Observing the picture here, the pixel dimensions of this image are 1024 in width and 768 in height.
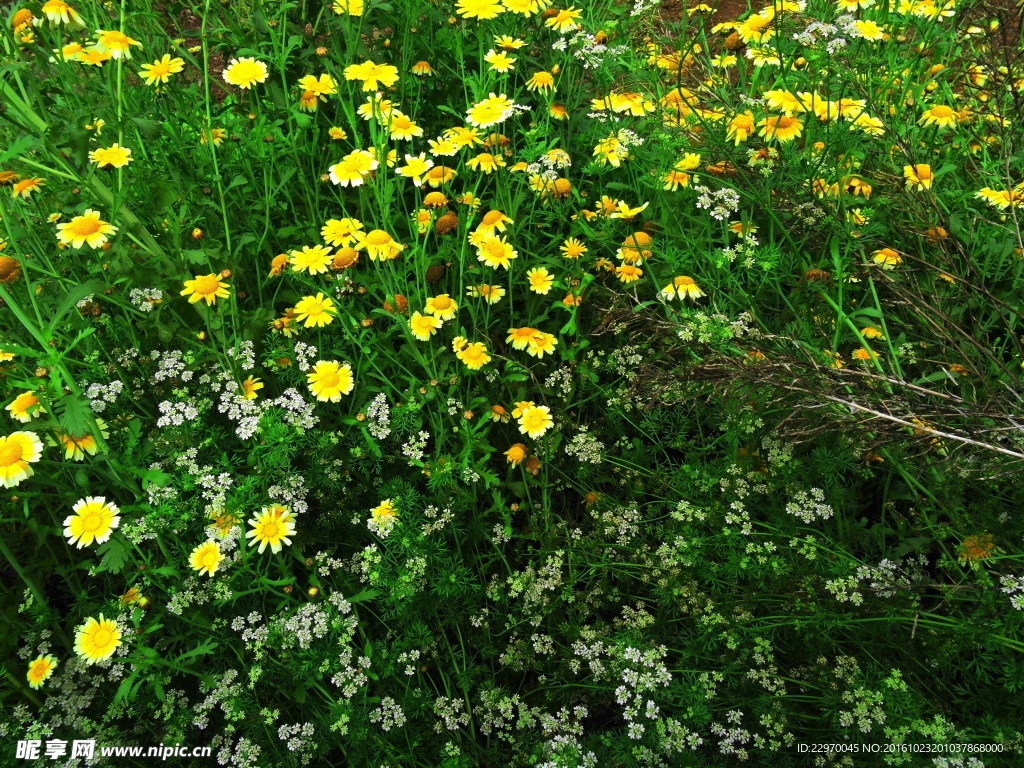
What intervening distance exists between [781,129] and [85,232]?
2.27 meters

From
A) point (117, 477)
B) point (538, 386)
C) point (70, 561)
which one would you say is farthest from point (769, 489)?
point (70, 561)

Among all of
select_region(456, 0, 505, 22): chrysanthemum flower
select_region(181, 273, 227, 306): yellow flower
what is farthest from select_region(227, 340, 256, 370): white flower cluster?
select_region(456, 0, 505, 22): chrysanthemum flower

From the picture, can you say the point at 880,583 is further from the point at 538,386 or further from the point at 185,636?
the point at 185,636

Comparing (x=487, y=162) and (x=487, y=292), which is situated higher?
(x=487, y=162)

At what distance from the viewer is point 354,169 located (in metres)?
2.22

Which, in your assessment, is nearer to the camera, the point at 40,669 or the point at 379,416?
the point at 40,669

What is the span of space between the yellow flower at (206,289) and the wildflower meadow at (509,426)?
0.03 meters

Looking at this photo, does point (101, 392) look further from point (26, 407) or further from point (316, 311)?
point (316, 311)

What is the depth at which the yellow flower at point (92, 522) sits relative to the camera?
1830 millimetres

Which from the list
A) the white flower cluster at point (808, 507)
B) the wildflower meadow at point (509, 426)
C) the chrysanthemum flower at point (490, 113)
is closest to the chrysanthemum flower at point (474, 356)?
the wildflower meadow at point (509, 426)

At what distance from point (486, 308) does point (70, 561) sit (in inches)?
62.1

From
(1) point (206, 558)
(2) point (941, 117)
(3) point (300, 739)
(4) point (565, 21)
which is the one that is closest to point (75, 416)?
(1) point (206, 558)

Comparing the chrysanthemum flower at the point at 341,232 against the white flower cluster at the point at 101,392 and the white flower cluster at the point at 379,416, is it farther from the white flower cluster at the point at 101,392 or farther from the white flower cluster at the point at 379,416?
the white flower cluster at the point at 101,392

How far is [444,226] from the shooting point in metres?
2.26
